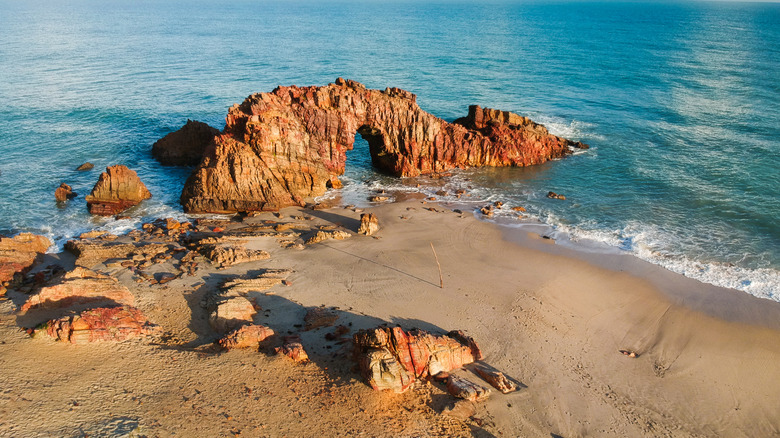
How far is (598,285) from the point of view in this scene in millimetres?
23031

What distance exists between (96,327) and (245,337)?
5209 millimetres

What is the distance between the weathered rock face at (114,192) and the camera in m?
29.7

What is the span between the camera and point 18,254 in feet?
72.3

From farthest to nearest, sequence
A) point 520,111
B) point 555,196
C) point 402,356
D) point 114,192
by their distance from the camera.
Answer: point 520,111, point 555,196, point 114,192, point 402,356

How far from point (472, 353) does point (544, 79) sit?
201 feet

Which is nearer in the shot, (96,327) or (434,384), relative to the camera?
(434,384)

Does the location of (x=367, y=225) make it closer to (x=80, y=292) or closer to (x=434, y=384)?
(x=434, y=384)

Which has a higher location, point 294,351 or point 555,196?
point 555,196

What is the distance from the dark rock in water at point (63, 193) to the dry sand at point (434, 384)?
1011cm

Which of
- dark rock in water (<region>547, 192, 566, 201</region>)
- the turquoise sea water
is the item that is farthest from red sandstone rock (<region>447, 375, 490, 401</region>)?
dark rock in water (<region>547, 192, 566, 201</region>)

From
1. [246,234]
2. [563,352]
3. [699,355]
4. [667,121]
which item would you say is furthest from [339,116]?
[667,121]

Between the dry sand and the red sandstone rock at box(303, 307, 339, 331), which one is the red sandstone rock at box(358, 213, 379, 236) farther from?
the red sandstone rock at box(303, 307, 339, 331)

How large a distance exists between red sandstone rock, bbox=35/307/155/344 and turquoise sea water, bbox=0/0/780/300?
12937 mm

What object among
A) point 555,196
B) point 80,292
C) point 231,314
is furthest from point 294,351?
point 555,196
